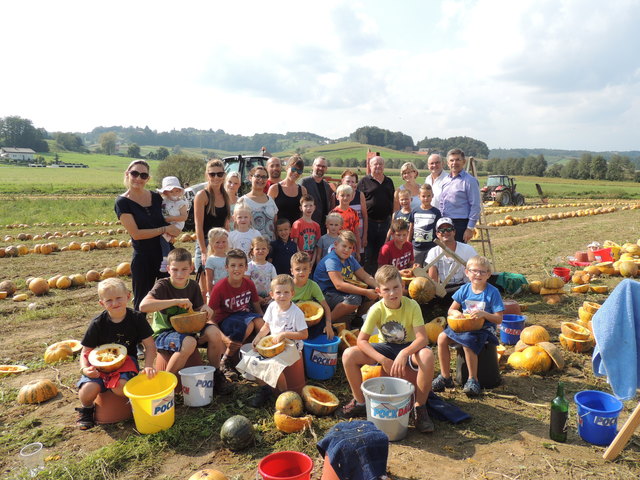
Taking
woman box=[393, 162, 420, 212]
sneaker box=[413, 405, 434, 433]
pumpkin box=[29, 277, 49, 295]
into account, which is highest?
woman box=[393, 162, 420, 212]

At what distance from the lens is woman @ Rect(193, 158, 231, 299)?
5.75 metres

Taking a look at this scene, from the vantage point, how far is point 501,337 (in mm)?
5898

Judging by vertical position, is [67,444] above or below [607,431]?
below

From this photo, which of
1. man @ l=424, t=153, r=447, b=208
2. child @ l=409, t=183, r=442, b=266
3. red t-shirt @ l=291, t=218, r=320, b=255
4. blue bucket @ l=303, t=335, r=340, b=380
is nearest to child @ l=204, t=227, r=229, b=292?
red t-shirt @ l=291, t=218, r=320, b=255

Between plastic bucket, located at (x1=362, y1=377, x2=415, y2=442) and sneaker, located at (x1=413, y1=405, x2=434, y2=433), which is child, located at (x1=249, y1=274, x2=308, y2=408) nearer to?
plastic bucket, located at (x1=362, y1=377, x2=415, y2=442)

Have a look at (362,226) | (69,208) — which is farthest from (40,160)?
(362,226)

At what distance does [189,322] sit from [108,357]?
2.50ft

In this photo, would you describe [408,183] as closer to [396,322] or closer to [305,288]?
[305,288]

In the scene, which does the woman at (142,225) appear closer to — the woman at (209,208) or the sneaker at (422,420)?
the woman at (209,208)

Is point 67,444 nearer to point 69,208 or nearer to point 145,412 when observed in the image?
point 145,412

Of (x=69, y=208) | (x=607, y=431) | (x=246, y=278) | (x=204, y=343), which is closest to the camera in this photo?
(x=607, y=431)

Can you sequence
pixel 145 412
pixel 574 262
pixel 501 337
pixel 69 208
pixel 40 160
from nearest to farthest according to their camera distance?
pixel 145 412 < pixel 501 337 < pixel 574 262 < pixel 69 208 < pixel 40 160

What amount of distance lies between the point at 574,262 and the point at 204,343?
8.74 metres

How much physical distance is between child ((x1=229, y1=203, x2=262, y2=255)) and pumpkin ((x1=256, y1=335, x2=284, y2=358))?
5.25 feet
